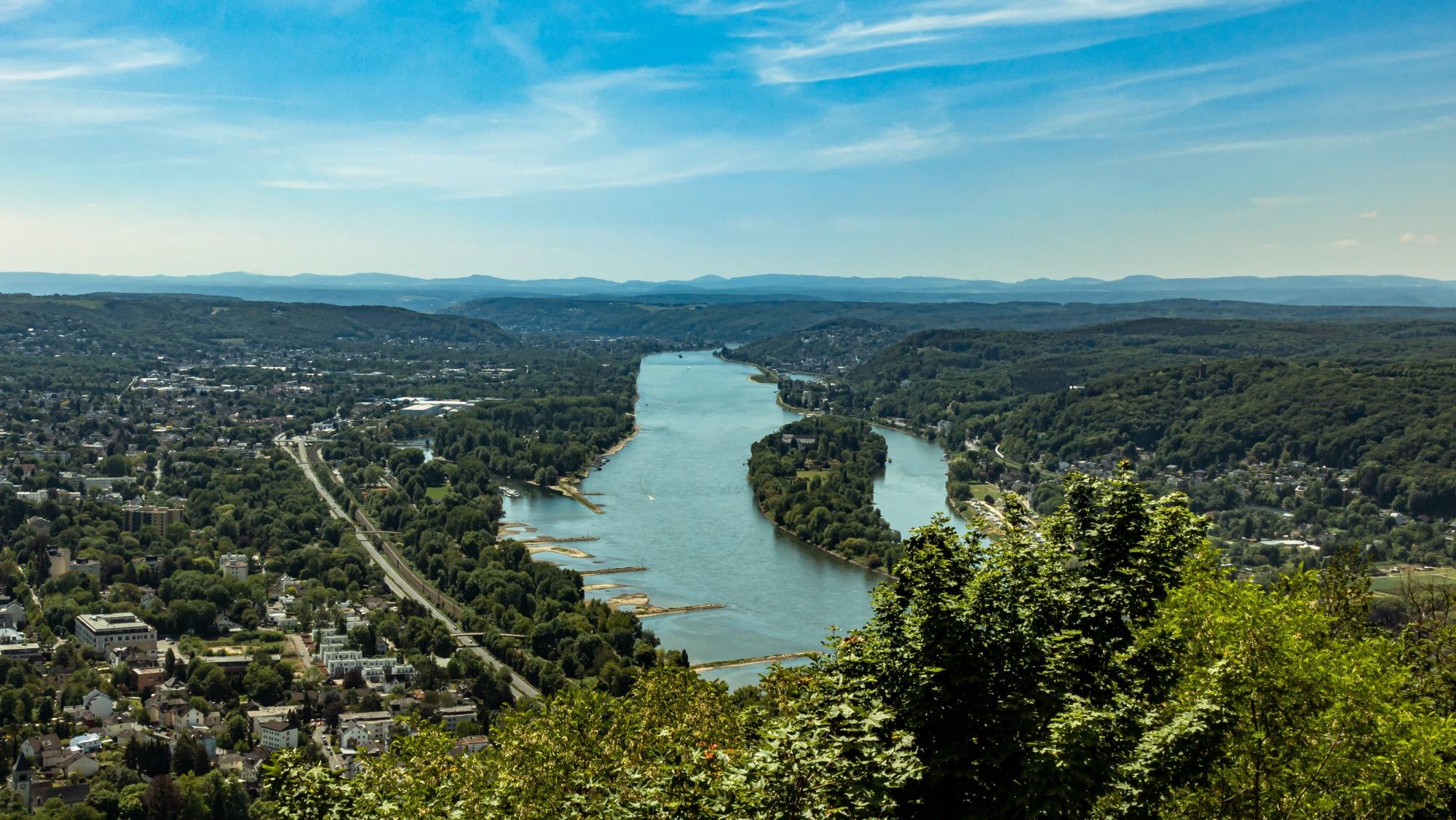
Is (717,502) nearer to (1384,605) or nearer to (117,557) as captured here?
(117,557)

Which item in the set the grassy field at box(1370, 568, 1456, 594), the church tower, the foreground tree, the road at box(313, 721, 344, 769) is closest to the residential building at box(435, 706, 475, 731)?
the road at box(313, 721, 344, 769)

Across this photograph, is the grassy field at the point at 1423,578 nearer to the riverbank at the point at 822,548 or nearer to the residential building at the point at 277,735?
the riverbank at the point at 822,548

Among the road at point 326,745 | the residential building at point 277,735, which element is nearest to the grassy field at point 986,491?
the road at point 326,745

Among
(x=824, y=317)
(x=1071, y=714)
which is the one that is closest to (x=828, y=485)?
(x=1071, y=714)

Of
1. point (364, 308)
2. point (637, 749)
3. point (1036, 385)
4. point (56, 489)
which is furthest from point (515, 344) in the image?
point (637, 749)

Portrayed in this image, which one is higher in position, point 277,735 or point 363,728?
point 363,728

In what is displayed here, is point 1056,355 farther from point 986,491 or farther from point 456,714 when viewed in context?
point 456,714
